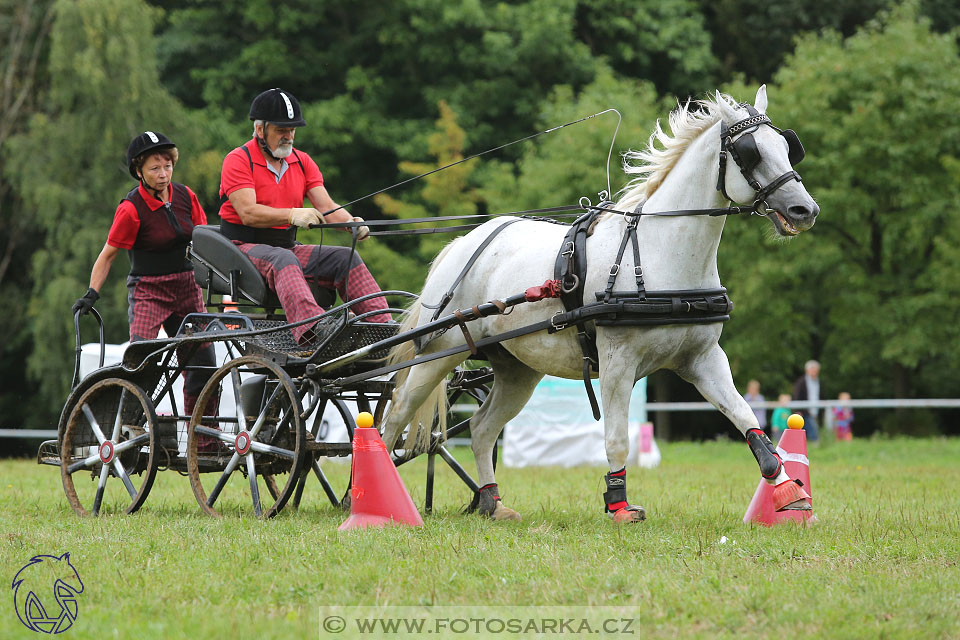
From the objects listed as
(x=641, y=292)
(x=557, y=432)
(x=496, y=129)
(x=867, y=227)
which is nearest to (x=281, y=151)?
(x=641, y=292)

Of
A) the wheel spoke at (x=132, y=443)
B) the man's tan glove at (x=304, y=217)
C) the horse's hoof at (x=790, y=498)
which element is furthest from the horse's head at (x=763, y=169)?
the wheel spoke at (x=132, y=443)

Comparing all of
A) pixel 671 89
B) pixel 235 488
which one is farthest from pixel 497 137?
pixel 235 488

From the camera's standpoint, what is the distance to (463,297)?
7.17m

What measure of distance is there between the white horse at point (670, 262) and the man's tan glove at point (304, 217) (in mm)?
994

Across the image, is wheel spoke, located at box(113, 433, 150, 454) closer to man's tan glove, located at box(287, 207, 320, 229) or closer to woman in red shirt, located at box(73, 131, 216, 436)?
woman in red shirt, located at box(73, 131, 216, 436)

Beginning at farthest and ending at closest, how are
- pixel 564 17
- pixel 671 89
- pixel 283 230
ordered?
pixel 671 89 < pixel 564 17 < pixel 283 230

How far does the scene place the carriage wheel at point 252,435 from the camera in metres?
6.82

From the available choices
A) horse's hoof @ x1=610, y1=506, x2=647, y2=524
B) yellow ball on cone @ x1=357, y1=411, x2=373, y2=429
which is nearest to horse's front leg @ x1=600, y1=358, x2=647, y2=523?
horse's hoof @ x1=610, y1=506, x2=647, y2=524

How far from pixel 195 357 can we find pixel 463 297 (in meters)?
2.22

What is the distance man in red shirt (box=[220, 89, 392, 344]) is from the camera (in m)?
7.12

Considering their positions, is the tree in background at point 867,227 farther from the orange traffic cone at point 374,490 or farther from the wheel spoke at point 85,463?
the orange traffic cone at point 374,490

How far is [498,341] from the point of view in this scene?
6.71 m

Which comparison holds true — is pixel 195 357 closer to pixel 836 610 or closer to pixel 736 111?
pixel 736 111

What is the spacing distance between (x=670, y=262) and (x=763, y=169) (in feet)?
2.26
